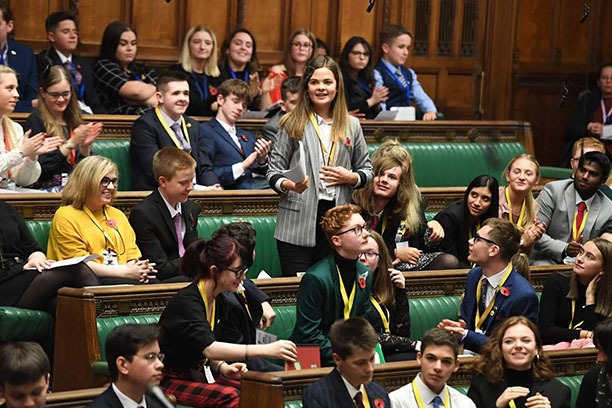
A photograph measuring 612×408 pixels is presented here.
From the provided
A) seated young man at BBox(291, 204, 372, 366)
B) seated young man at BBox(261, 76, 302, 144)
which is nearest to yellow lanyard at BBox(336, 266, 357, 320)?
seated young man at BBox(291, 204, 372, 366)

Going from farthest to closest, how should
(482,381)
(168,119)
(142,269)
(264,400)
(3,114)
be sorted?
(168,119) < (3,114) < (142,269) < (482,381) < (264,400)

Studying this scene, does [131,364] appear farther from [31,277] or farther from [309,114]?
[309,114]

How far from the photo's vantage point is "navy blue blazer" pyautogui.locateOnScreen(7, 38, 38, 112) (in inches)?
280

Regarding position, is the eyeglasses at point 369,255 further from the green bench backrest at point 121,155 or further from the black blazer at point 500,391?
the green bench backrest at point 121,155

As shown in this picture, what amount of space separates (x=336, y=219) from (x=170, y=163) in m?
0.98

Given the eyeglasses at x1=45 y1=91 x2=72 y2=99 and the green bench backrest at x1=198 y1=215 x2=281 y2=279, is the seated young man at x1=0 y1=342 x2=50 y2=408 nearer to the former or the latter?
the green bench backrest at x1=198 y1=215 x2=281 y2=279

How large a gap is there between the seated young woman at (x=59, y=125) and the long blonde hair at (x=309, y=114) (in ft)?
3.51

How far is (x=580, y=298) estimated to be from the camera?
5.71 metres

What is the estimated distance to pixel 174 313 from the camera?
174 inches

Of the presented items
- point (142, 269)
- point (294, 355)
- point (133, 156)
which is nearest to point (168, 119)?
point (133, 156)

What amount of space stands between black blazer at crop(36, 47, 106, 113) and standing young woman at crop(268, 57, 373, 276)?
2.01m

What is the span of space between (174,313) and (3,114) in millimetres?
1978

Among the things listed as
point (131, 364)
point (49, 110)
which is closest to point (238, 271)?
point (131, 364)

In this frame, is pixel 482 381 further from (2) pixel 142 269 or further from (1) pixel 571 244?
(1) pixel 571 244
